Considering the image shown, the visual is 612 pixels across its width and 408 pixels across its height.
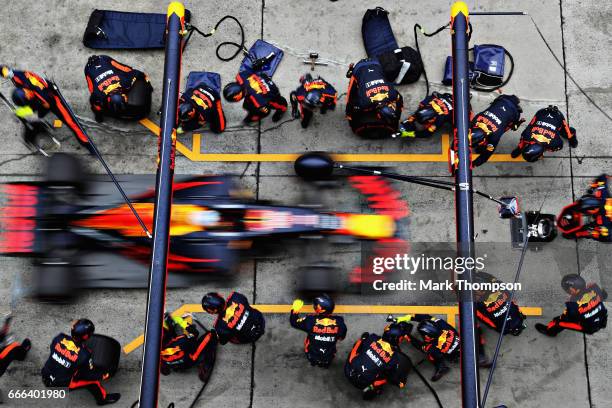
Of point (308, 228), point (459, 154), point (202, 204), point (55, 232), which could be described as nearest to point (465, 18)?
point (459, 154)

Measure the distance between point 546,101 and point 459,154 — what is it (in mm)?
4426

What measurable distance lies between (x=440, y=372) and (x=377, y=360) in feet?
4.69

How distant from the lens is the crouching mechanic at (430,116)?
29.2 feet

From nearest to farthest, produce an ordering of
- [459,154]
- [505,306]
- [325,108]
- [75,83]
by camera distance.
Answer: [459,154], [505,306], [325,108], [75,83]

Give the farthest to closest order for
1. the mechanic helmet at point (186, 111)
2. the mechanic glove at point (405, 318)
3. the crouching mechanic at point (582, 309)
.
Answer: the mechanic helmet at point (186, 111) < the mechanic glove at point (405, 318) < the crouching mechanic at point (582, 309)

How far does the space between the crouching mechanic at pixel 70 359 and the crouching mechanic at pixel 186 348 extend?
1.01 m

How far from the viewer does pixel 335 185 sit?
9.54 meters

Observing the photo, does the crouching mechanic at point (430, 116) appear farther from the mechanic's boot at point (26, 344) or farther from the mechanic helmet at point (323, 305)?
the mechanic's boot at point (26, 344)

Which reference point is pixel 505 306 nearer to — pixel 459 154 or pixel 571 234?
pixel 571 234

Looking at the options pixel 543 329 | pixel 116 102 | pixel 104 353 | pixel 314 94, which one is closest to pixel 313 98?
pixel 314 94

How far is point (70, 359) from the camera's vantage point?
775 centimetres

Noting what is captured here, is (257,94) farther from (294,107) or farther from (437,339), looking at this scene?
(437,339)

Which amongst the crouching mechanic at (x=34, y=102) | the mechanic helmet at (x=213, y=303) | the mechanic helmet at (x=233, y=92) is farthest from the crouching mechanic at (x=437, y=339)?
the crouching mechanic at (x=34, y=102)

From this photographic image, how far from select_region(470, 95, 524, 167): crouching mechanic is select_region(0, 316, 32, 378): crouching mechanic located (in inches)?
287
